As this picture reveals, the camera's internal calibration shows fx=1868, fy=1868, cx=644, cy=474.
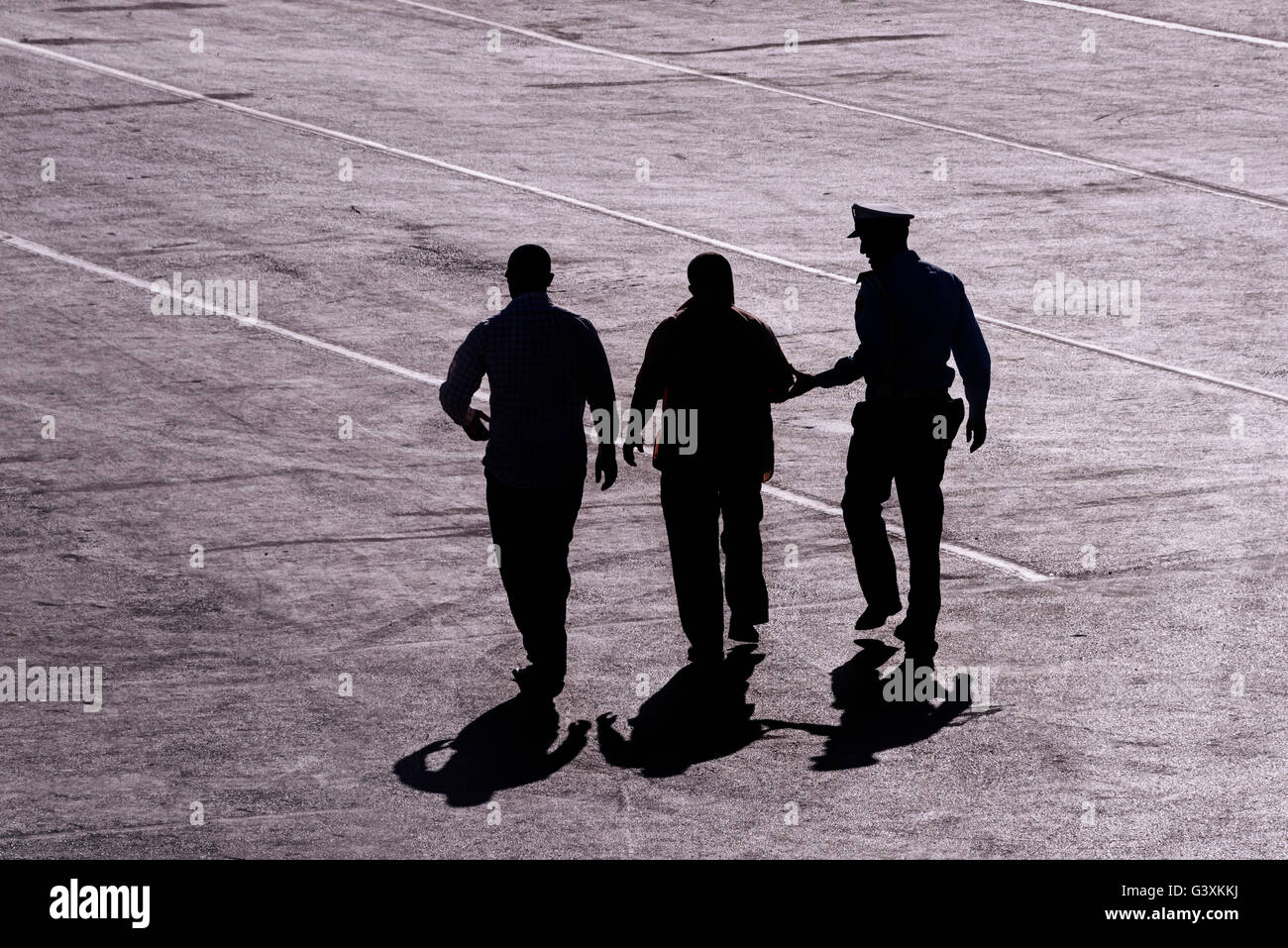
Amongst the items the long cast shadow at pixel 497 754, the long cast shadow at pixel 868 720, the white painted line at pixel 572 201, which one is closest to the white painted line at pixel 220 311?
the white painted line at pixel 572 201

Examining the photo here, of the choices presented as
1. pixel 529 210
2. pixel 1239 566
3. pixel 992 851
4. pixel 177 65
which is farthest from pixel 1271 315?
pixel 177 65

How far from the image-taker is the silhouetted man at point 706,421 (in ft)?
30.8

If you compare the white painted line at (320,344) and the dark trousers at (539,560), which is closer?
the dark trousers at (539,560)

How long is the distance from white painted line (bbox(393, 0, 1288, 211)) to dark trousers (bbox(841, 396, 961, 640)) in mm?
11911

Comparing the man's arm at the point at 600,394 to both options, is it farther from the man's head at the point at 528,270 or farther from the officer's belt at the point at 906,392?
the officer's belt at the point at 906,392

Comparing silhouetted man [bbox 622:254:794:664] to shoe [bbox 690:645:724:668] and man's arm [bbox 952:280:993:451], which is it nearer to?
shoe [bbox 690:645:724:668]

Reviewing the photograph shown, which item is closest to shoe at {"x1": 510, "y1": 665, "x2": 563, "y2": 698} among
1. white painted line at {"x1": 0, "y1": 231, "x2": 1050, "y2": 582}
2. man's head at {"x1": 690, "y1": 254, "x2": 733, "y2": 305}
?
man's head at {"x1": 690, "y1": 254, "x2": 733, "y2": 305}

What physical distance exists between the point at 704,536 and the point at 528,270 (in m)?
1.67

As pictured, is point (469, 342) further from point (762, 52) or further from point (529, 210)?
point (762, 52)

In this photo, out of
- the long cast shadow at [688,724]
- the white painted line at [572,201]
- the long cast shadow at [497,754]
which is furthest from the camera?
the white painted line at [572,201]

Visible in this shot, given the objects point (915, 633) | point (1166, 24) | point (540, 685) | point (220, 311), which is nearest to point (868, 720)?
point (915, 633)

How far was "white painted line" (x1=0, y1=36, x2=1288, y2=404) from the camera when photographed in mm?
15156

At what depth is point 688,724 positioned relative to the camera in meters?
8.93

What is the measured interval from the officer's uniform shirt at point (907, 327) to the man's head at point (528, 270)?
5.16 ft
